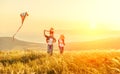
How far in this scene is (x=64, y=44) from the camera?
18219mm

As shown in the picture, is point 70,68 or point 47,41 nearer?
point 70,68

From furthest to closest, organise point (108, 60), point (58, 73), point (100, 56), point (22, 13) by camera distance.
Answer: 1. point (22, 13)
2. point (100, 56)
3. point (108, 60)
4. point (58, 73)

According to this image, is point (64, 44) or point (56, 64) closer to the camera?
point (56, 64)

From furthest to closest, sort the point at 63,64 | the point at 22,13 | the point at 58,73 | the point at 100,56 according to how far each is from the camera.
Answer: the point at 22,13 → the point at 100,56 → the point at 63,64 → the point at 58,73

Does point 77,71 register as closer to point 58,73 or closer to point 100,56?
point 58,73

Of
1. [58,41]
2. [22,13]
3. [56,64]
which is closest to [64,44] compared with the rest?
[58,41]

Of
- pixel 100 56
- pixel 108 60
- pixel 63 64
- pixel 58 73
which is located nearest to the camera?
pixel 58 73

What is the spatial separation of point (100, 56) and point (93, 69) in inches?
118

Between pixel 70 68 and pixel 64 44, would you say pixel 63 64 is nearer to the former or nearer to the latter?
pixel 70 68

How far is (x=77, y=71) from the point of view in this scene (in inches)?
504

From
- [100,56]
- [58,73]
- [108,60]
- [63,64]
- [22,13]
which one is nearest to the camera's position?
[58,73]

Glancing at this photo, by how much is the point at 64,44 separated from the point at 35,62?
12.2ft

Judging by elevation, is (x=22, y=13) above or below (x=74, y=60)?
above

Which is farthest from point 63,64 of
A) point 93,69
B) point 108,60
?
point 108,60
